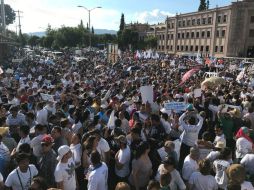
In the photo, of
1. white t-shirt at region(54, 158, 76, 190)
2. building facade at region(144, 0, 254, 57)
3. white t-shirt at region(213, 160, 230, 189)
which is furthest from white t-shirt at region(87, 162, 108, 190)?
→ building facade at region(144, 0, 254, 57)

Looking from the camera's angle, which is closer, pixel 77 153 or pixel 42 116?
pixel 77 153

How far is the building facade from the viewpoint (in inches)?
2539

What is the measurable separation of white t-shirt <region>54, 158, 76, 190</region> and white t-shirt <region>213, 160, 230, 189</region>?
251 cm

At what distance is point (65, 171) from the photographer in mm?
5438

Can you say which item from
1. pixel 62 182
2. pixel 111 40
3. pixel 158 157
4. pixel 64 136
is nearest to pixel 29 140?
pixel 64 136

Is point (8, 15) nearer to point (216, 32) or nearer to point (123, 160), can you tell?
point (216, 32)

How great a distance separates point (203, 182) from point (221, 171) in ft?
2.50

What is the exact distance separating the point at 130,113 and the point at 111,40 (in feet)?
286

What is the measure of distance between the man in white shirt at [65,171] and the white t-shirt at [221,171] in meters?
2.52

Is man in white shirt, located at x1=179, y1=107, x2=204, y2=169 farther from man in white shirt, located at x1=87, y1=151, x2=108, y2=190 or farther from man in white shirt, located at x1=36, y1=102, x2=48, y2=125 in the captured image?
man in white shirt, located at x1=36, y1=102, x2=48, y2=125

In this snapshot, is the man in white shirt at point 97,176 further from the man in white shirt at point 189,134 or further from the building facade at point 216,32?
the building facade at point 216,32

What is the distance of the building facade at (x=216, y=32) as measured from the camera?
64488 mm

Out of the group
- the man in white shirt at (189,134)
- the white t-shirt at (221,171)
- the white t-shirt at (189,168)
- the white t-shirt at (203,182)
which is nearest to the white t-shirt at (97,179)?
the white t-shirt at (203,182)

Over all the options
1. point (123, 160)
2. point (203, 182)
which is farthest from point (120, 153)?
point (203, 182)
